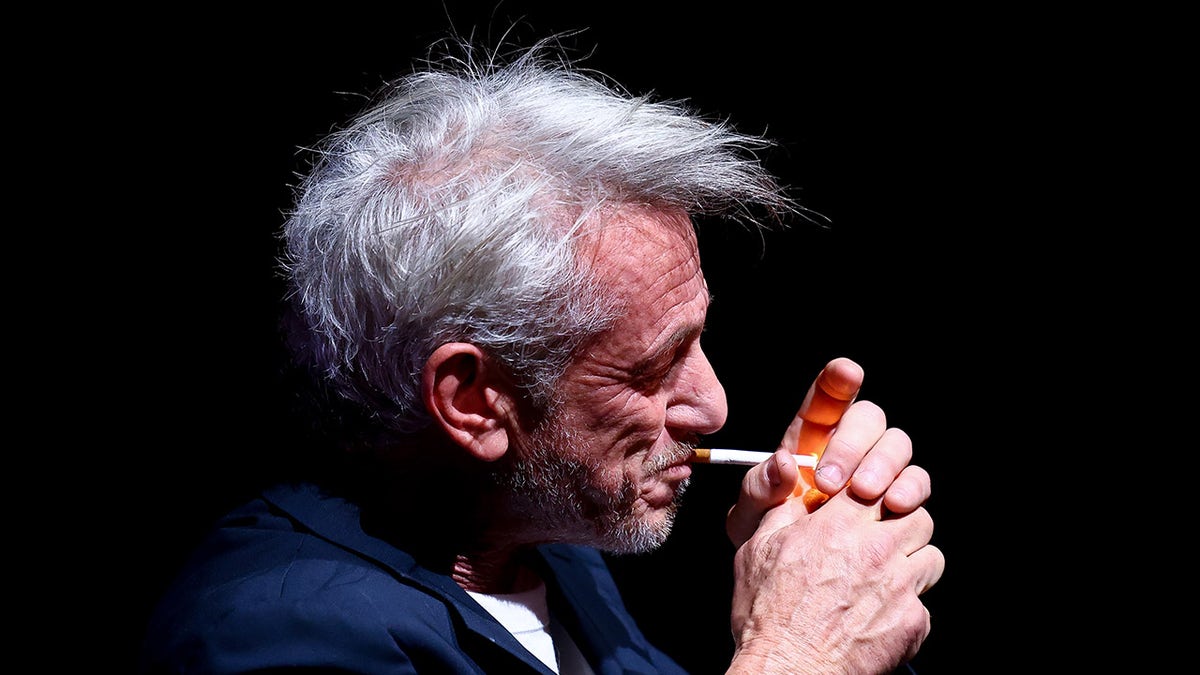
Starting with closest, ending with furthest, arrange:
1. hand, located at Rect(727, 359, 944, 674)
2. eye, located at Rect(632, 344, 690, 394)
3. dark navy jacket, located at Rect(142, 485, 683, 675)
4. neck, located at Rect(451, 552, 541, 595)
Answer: dark navy jacket, located at Rect(142, 485, 683, 675) < hand, located at Rect(727, 359, 944, 674) < eye, located at Rect(632, 344, 690, 394) < neck, located at Rect(451, 552, 541, 595)

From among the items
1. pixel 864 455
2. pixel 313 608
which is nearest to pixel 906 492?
pixel 864 455

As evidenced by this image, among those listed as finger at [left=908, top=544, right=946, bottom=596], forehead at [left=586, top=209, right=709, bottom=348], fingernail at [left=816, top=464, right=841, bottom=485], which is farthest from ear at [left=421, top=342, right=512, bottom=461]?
finger at [left=908, top=544, right=946, bottom=596]

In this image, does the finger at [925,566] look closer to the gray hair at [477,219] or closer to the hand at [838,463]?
the hand at [838,463]

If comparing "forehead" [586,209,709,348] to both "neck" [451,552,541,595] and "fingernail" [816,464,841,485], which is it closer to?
"fingernail" [816,464,841,485]

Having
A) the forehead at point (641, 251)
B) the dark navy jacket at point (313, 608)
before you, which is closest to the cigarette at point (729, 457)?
the forehead at point (641, 251)

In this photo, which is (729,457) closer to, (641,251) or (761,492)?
(761,492)

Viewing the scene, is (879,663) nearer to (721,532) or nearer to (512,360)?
(512,360)

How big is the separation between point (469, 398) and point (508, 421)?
0.23ft

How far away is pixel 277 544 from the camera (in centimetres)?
150

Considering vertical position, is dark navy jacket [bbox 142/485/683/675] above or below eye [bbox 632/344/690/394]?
below

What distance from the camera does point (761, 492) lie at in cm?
162

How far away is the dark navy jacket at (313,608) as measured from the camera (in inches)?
52.0

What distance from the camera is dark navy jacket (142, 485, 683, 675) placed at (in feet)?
4.33

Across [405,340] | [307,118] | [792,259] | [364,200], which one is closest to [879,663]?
[405,340]
